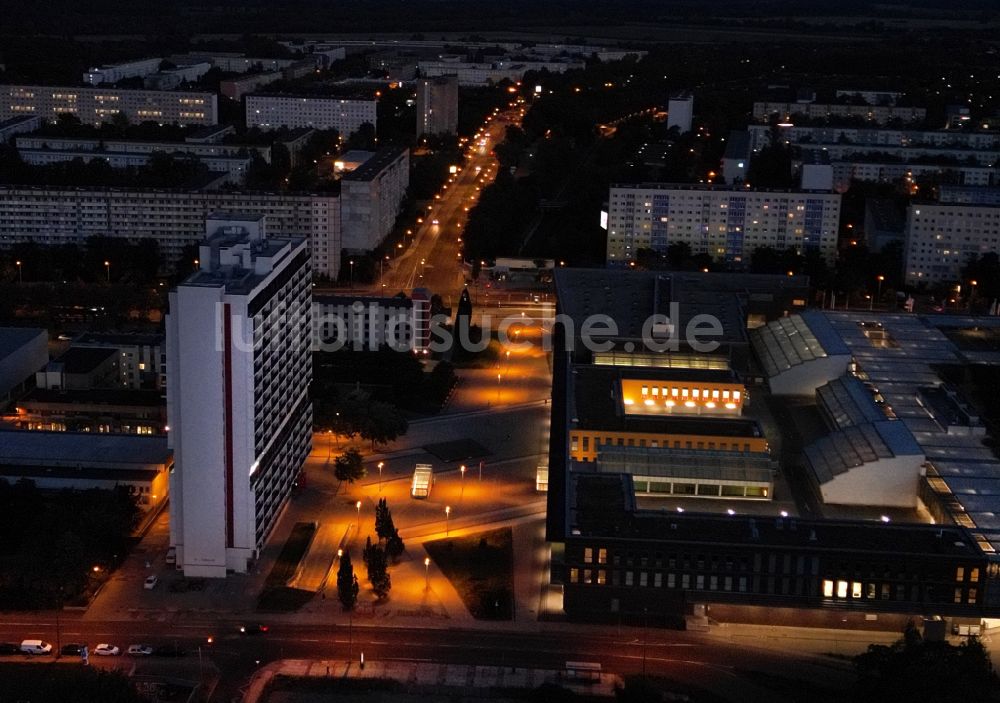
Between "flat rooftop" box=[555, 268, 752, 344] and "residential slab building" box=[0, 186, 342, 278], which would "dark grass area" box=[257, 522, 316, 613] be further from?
"residential slab building" box=[0, 186, 342, 278]

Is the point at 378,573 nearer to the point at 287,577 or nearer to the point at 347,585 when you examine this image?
the point at 347,585

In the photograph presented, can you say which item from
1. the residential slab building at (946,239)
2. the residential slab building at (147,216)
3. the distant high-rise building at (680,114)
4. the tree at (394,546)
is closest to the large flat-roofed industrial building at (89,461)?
the tree at (394,546)

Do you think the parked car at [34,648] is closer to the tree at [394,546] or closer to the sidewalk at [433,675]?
A: the sidewalk at [433,675]

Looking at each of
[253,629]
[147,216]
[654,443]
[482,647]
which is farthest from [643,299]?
[147,216]

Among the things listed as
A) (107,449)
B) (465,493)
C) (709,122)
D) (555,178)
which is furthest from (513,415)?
(709,122)

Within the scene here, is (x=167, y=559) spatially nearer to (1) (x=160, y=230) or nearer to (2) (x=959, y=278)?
(1) (x=160, y=230)

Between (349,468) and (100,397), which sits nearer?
(349,468)

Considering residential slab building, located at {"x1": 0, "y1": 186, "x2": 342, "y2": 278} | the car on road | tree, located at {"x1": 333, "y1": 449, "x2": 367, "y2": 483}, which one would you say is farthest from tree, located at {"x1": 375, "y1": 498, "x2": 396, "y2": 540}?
residential slab building, located at {"x1": 0, "y1": 186, "x2": 342, "y2": 278}

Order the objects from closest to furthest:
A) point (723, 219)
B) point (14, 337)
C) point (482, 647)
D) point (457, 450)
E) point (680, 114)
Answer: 1. point (482, 647)
2. point (457, 450)
3. point (14, 337)
4. point (723, 219)
5. point (680, 114)
